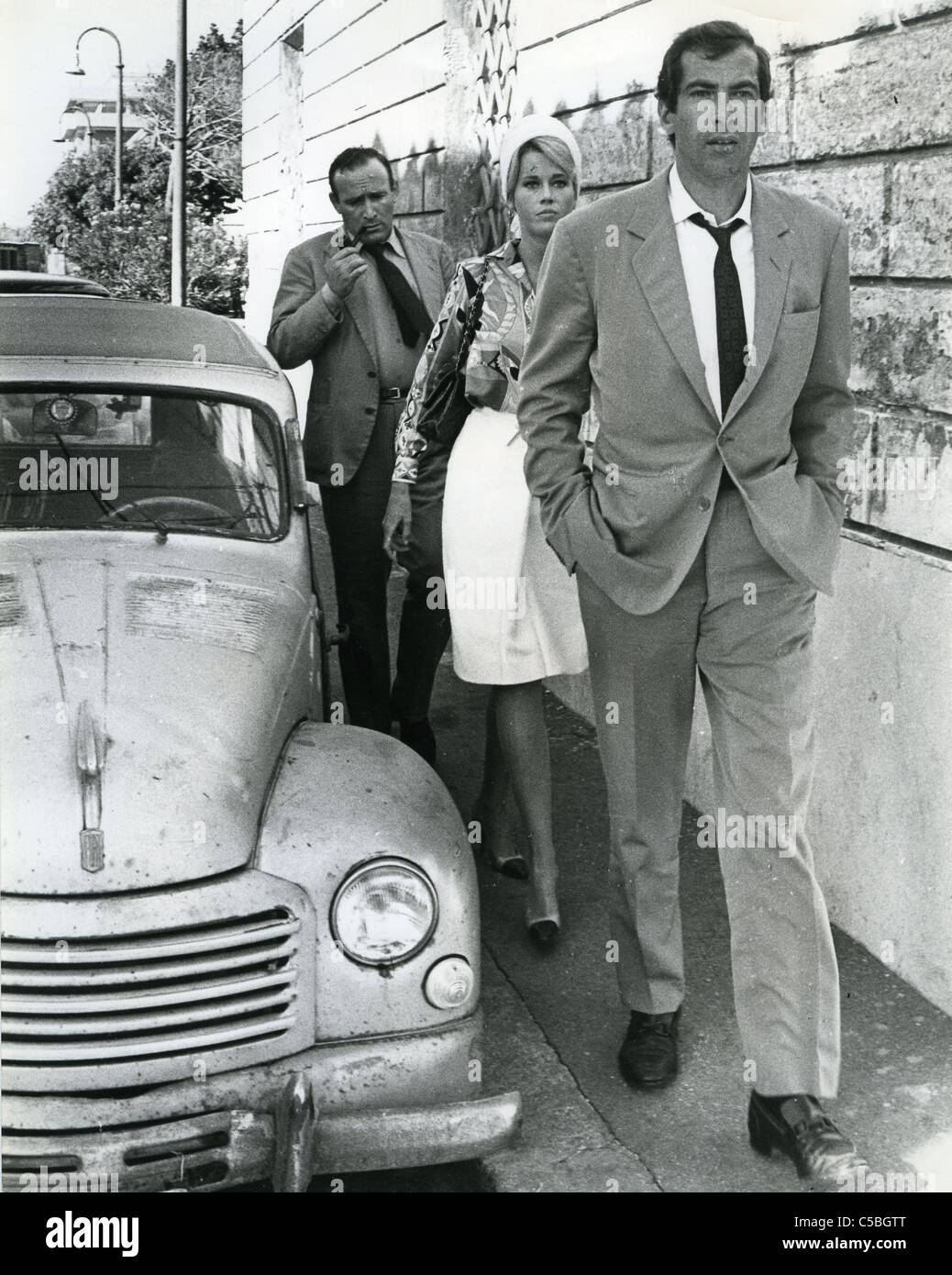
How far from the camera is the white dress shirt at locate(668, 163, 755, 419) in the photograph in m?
3.30

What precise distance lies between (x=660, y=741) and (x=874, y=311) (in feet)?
4.72

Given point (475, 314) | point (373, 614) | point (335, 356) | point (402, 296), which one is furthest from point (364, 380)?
point (475, 314)

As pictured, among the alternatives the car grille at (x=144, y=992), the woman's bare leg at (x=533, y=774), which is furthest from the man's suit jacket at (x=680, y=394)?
the car grille at (x=144, y=992)

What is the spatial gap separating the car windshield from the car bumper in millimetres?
1667

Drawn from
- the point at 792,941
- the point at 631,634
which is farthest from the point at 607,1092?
the point at 631,634

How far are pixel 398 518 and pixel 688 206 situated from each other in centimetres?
149

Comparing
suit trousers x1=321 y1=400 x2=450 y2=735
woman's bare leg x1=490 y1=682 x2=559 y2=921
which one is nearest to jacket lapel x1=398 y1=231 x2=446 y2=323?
suit trousers x1=321 y1=400 x2=450 y2=735

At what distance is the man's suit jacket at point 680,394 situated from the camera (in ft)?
10.7

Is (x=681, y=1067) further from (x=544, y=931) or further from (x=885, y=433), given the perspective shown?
(x=885, y=433)

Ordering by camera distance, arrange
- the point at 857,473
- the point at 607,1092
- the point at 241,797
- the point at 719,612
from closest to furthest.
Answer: the point at 241,797 → the point at 719,612 → the point at 607,1092 → the point at 857,473

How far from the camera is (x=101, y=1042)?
2.89 meters

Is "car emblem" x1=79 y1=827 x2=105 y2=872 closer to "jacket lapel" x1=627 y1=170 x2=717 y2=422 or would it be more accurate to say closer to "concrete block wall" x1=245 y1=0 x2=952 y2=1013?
"jacket lapel" x1=627 y1=170 x2=717 y2=422
